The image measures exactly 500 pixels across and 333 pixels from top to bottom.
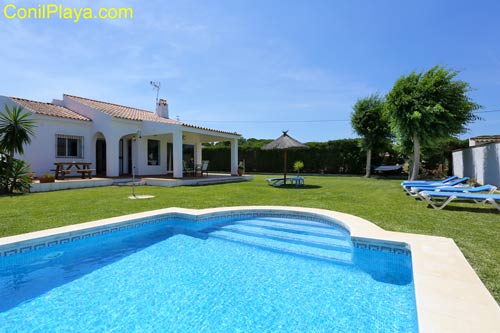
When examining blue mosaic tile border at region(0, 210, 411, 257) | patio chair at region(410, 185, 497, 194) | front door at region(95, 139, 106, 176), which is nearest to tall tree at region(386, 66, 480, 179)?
patio chair at region(410, 185, 497, 194)

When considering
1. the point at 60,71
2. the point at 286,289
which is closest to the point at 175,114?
the point at 60,71

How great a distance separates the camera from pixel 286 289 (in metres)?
3.88

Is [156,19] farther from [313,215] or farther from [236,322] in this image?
[236,322]

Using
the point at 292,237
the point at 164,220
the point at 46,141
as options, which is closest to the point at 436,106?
the point at 292,237

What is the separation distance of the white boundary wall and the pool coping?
1079 centimetres

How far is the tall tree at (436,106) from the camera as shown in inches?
596

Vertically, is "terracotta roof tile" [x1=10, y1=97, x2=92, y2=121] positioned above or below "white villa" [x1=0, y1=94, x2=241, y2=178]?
above

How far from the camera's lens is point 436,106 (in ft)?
48.2

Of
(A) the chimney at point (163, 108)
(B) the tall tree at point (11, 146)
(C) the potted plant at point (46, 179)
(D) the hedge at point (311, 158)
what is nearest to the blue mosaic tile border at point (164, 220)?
(B) the tall tree at point (11, 146)

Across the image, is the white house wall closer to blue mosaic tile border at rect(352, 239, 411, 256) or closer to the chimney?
the chimney

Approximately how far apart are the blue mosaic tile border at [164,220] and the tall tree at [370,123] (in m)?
18.6

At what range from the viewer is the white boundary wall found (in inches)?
496

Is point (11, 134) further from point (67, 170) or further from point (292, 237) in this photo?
point (292, 237)

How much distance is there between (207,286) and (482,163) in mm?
17160
